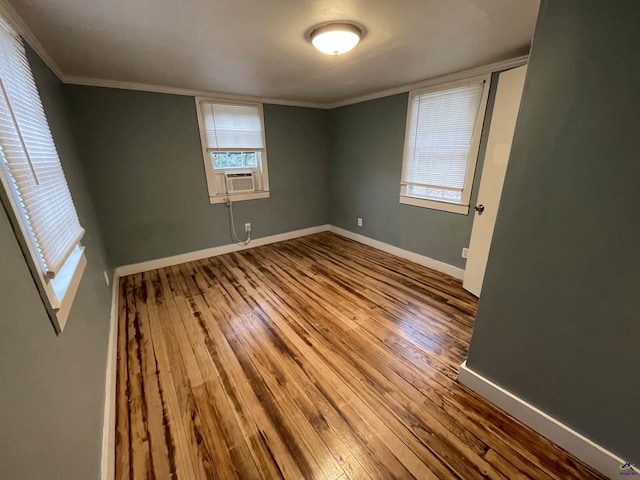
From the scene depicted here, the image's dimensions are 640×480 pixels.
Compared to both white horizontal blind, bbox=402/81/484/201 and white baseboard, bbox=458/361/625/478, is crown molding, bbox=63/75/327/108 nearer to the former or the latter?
white horizontal blind, bbox=402/81/484/201

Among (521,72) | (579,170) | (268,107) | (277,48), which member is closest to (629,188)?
(579,170)

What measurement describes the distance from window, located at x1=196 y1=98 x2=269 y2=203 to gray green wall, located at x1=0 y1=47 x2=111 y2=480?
2.44 meters

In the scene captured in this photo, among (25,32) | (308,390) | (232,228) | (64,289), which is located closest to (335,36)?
(25,32)

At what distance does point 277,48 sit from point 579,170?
6.52ft

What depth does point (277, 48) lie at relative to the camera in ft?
6.23

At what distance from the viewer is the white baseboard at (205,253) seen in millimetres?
3199

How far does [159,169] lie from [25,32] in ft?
5.32

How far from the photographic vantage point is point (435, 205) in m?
3.09

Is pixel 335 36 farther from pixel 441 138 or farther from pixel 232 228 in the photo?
pixel 232 228

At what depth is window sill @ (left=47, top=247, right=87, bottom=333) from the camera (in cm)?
98

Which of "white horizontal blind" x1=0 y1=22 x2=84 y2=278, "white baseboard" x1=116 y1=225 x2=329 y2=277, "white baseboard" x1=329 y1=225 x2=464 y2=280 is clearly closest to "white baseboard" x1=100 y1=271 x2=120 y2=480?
"white horizontal blind" x1=0 y1=22 x2=84 y2=278

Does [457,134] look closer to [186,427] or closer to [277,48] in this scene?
[277,48]

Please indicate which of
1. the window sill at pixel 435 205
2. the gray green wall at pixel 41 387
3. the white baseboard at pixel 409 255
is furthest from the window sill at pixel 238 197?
the gray green wall at pixel 41 387

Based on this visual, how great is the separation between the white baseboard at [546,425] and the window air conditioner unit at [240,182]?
11.0 feet
